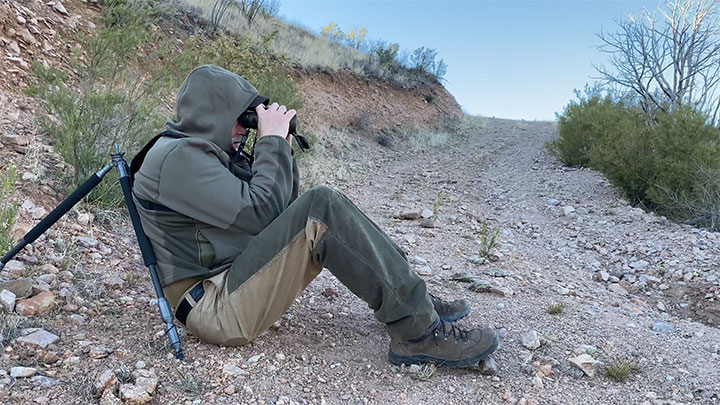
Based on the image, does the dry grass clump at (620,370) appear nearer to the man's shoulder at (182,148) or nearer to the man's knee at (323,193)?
the man's knee at (323,193)

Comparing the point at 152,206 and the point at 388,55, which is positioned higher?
the point at 388,55

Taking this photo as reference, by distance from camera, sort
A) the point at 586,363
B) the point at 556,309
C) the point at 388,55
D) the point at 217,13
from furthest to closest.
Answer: the point at 388,55
the point at 217,13
the point at 556,309
the point at 586,363

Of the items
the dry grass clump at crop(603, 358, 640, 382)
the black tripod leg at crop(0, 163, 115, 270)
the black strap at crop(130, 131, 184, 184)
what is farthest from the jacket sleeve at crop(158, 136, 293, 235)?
the dry grass clump at crop(603, 358, 640, 382)

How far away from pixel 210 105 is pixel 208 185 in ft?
1.32

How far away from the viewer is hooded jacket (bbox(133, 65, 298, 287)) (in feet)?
7.07

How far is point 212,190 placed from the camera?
214cm

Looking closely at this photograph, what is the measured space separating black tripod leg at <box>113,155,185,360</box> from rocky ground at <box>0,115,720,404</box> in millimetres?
111

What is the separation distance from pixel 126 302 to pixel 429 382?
5.35ft

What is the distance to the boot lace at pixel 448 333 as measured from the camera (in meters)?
2.42

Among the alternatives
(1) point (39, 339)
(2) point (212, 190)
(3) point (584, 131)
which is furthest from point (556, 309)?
(3) point (584, 131)

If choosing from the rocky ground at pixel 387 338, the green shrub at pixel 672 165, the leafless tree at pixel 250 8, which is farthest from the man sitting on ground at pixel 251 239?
the leafless tree at pixel 250 8

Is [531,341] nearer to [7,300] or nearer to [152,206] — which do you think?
[152,206]

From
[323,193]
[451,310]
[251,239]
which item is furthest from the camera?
[451,310]

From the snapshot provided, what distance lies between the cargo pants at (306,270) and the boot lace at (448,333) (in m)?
0.07
